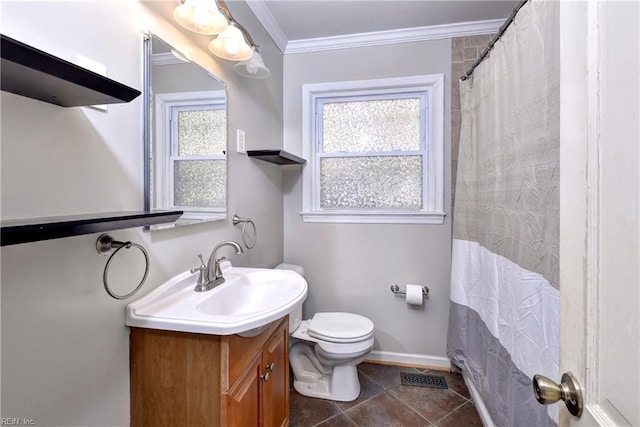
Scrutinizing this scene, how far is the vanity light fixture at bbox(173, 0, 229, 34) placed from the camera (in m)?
1.07

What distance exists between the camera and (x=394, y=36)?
2.21 meters

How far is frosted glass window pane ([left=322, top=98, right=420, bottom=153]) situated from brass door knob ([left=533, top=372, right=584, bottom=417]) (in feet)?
6.37

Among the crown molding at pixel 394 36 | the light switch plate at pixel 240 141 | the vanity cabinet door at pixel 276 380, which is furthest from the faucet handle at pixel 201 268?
the crown molding at pixel 394 36

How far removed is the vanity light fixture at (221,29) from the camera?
3.55 ft

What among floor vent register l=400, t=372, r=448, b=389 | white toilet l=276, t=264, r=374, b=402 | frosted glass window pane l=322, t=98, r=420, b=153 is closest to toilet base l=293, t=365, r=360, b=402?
white toilet l=276, t=264, r=374, b=402

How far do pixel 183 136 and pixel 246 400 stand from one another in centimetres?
107

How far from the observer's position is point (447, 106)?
7.14 feet

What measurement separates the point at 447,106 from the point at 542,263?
1475 millimetres

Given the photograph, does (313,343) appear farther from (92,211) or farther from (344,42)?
(344,42)

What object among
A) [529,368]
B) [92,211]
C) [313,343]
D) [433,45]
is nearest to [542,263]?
[529,368]

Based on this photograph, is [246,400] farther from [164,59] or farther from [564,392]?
[164,59]

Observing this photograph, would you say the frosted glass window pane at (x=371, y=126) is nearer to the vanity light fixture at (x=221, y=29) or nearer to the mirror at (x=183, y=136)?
the vanity light fixture at (x=221, y=29)

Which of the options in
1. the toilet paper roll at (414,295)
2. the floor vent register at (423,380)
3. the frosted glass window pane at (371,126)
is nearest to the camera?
the floor vent register at (423,380)

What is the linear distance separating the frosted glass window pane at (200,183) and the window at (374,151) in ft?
3.22
